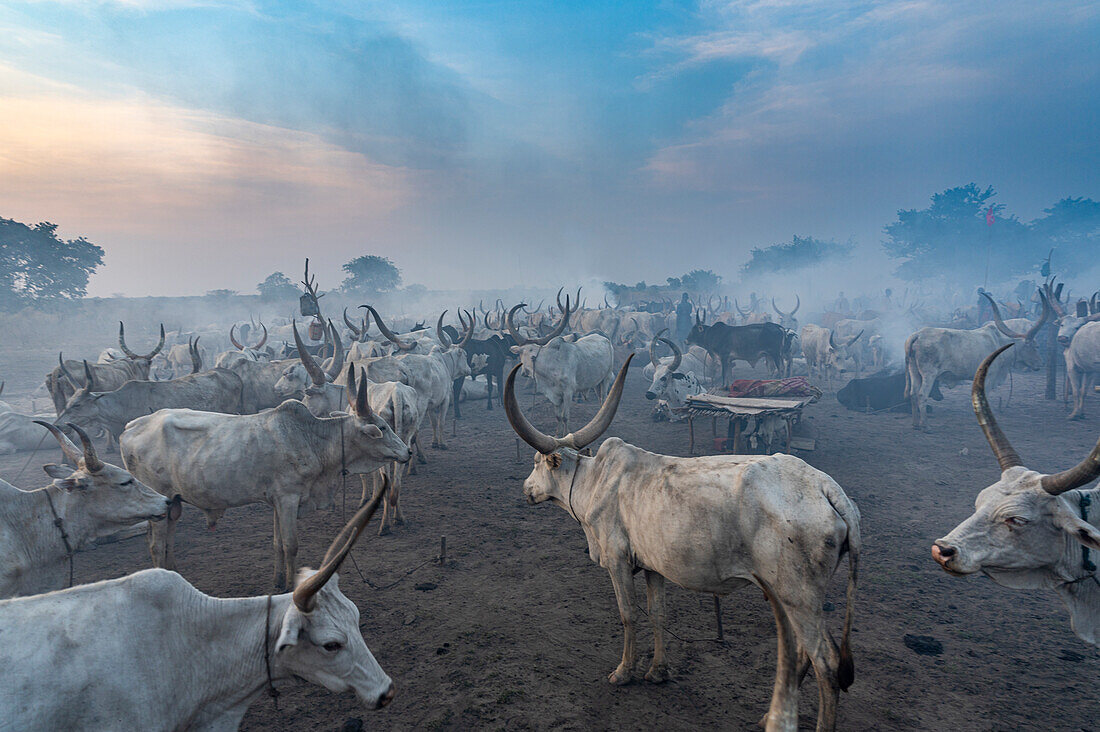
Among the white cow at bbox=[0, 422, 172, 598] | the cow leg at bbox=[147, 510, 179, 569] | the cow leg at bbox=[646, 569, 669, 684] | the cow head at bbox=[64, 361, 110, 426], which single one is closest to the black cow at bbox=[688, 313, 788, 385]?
the cow leg at bbox=[646, 569, 669, 684]

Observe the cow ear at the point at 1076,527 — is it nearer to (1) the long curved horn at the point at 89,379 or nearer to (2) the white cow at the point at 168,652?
(2) the white cow at the point at 168,652

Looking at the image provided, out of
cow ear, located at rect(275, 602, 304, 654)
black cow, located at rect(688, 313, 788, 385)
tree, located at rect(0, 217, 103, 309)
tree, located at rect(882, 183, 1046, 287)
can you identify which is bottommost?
cow ear, located at rect(275, 602, 304, 654)

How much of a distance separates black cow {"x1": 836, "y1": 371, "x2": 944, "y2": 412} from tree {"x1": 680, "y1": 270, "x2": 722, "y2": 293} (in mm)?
46521

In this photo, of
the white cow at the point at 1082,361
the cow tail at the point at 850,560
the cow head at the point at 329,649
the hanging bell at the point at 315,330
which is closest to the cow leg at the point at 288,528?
the cow head at the point at 329,649

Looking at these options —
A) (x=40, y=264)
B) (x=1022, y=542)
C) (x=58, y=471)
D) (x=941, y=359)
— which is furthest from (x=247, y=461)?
(x=40, y=264)

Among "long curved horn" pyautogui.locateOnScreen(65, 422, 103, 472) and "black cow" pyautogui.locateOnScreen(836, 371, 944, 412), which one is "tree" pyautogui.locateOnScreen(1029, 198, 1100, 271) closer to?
"black cow" pyautogui.locateOnScreen(836, 371, 944, 412)

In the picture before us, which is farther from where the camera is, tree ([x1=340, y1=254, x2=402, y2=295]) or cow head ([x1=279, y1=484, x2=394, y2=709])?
tree ([x1=340, y1=254, x2=402, y2=295])

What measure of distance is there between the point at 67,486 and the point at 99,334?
43.9 metres

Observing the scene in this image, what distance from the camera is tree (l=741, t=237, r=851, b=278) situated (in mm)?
72188

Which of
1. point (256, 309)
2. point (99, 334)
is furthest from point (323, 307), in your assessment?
point (99, 334)

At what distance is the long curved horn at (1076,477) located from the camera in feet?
8.82

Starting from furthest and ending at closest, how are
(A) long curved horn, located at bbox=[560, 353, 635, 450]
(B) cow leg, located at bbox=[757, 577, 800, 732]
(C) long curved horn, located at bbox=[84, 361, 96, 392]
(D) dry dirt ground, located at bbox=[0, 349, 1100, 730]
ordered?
1. (C) long curved horn, located at bbox=[84, 361, 96, 392]
2. (A) long curved horn, located at bbox=[560, 353, 635, 450]
3. (D) dry dirt ground, located at bbox=[0, 349, 1100, 730]
4. (B) cow leg, located at bbox=[757, 577, 800, 732]

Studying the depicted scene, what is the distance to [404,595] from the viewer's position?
5.67 metres

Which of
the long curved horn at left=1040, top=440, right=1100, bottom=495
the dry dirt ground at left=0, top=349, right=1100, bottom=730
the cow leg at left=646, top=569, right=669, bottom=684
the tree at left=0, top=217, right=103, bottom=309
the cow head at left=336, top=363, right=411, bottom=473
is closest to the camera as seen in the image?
the long curved horn at left=1040, top=440, right=1100, bottom=495
